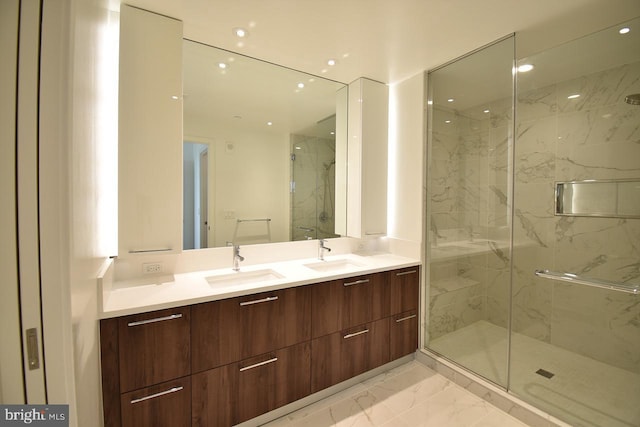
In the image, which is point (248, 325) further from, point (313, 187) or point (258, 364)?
point (313, 187)

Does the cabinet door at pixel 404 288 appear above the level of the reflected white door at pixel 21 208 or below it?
below

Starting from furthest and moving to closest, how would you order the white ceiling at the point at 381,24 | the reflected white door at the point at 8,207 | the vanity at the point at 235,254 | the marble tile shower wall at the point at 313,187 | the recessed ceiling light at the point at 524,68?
the marble tile shower wall at the point at 313,187 < the recessed ceiling light at the point at 524,68 < the white ceiling at the point at 381,24 < the vanity at the point at 235,254 < the reflected white door at the point at 8,207

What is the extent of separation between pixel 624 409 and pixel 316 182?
2699mm

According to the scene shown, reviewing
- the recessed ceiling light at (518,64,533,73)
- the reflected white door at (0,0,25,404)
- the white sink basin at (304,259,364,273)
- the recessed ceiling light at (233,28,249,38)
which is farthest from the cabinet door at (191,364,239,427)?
the recessed ceiling light at (518,64,533,73)

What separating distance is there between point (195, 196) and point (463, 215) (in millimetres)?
2294

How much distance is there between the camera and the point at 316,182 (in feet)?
8.58

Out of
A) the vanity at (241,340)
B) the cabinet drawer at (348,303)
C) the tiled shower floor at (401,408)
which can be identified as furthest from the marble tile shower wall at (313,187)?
the tiled shower floor at (401,408)

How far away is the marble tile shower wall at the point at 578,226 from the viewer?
1956 millimetres

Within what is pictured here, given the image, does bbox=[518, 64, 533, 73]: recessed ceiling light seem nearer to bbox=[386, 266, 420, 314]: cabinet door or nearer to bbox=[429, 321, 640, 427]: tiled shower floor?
bbox=[386, 266, 420, 314]: cabinet door

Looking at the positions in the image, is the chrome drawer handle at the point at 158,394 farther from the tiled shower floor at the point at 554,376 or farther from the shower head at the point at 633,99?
the shower head at the point at 633,99

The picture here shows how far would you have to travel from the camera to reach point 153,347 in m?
1.37

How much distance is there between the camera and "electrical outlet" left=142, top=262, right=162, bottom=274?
5.83 feet

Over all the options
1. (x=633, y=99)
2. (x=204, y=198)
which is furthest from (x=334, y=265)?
(x=633, y=99)

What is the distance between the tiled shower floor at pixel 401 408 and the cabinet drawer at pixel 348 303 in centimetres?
51
